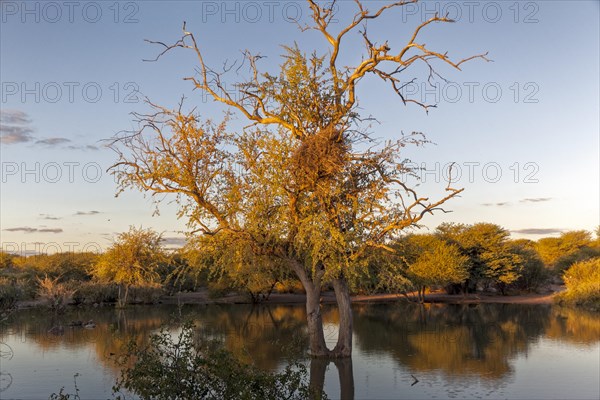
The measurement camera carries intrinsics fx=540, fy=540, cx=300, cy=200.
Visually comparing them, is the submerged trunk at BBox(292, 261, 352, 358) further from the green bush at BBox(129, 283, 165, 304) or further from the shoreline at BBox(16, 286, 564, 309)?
the green bush at BBox(129, 283, 165, 304)

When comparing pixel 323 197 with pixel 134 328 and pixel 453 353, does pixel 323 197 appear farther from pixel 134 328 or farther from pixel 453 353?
pixel 134 328

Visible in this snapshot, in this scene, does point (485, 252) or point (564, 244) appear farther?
point (564, 244)

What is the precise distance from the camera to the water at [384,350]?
642 inches

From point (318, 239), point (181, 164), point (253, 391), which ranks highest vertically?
point (181, 164)

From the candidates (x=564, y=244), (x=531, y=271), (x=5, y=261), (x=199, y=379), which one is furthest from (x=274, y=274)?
(x=564, y=244)

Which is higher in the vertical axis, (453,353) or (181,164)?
(181,164)

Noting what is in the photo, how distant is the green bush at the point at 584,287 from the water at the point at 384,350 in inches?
164

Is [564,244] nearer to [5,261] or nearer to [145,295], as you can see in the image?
[145,295]

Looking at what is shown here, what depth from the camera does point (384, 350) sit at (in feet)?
75.9

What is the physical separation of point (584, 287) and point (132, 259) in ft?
121

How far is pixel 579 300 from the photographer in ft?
141

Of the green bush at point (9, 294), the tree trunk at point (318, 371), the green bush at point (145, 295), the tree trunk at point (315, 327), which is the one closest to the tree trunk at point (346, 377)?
the tree trunk at point (318, 371)

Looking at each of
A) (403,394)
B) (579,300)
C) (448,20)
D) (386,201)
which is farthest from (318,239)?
(579,300)

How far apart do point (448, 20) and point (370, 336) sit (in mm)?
16340
